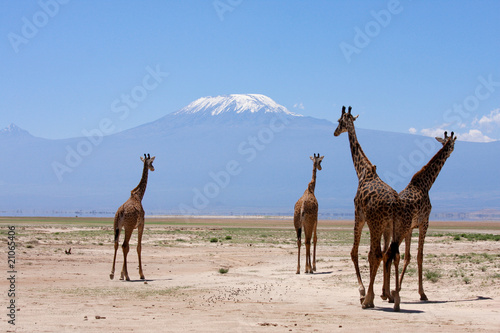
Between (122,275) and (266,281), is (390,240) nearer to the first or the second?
(266,281)

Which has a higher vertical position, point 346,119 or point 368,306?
point 346,119

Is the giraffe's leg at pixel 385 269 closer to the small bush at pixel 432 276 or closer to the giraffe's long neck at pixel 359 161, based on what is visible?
the giraffe's long neck at pixel 359 161

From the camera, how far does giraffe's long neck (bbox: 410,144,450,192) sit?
15.3 meters

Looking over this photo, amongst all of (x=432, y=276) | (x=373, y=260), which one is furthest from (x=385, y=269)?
(x=432, y=276)

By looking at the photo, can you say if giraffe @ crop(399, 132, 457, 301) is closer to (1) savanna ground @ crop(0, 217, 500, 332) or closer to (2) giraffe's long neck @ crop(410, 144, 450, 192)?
(2) giraffe's long neck @ crop(410, 144, 450, 192)

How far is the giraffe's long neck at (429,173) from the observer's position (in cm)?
1529

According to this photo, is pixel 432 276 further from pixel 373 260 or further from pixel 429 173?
pixel 373 260

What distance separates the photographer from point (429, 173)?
Result: 51.2ft

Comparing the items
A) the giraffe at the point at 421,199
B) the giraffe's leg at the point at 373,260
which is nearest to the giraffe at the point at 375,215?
the giraffe's leg at the point at 373,260

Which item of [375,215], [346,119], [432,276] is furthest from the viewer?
[432,276]

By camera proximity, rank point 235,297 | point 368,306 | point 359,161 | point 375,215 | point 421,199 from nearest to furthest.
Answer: point 375,215 < point 368,306 < point 421,199 < point 359,161 < point 235,297

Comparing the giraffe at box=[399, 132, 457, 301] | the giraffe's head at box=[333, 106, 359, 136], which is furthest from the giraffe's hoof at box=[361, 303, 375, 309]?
the giraffe's head at box=[333, 106, 359, 136]

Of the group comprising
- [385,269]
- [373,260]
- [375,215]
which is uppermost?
[375,215]

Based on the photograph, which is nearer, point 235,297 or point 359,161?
point 359,161
